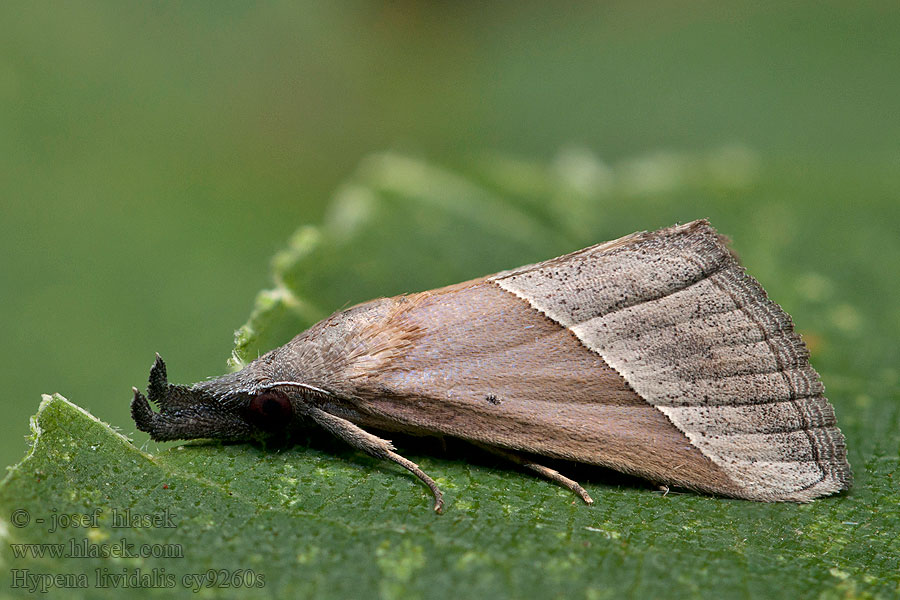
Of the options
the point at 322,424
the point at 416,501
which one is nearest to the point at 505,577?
the point at 416,501

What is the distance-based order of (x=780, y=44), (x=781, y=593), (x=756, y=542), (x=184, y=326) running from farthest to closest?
(x=780, y=44)
(x=184, y=326)
(x=756, y=542)
(x=781, y=593)

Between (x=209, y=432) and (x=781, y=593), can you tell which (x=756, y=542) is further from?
(x=209, y=432)

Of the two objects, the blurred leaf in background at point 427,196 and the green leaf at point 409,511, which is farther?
the blurred leaf in background at point 427,196

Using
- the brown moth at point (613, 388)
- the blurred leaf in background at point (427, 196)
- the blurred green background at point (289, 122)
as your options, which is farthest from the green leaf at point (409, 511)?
the blurred green background at point (289, 122)

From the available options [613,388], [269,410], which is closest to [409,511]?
[269,410]

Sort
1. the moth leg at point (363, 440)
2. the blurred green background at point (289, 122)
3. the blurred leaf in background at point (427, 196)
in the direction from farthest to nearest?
the blurred green background at point (289, 122) < the moth leg at point (363, 440) < the blurred leaf in background at point (427, 196)

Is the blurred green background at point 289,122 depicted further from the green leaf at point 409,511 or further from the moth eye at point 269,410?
the moth eye at point 269,410

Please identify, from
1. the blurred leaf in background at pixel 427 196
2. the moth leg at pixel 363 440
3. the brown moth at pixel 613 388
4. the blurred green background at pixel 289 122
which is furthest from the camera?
the blurred green background at pixel 289 122

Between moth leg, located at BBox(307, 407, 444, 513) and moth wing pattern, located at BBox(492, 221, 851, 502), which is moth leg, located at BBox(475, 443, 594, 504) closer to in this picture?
moth leg, located at BBox(307, 407, 444, 513)
